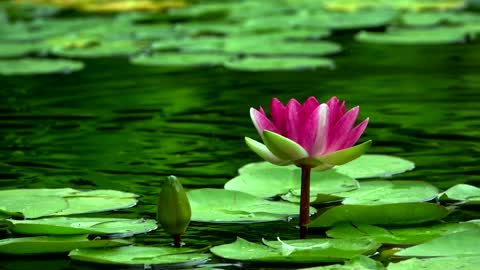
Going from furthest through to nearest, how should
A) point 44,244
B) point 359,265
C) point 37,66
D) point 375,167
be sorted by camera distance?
1. point 37,66
2. point 375,167
3. point 44,244
4. point 359,265

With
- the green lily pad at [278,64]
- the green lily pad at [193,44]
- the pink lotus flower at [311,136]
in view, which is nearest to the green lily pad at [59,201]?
the pink lotus flower at [311,136]

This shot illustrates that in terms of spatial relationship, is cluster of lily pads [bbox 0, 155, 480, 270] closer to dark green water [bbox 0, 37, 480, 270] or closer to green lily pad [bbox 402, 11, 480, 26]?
dark green water [bbox 0, 37, 480, 270]

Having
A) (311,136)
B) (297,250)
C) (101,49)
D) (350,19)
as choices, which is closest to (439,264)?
(297,250)

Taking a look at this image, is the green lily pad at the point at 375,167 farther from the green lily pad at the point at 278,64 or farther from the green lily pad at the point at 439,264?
the green lily pad at the point at 278,64

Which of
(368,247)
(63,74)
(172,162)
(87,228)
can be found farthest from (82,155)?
(63,74)

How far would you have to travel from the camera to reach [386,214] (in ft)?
6.35

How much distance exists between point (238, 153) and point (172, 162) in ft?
0.63

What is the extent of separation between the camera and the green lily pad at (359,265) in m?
1.60

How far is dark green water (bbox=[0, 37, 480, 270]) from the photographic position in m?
2.47

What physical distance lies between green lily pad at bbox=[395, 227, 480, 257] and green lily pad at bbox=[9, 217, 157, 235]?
498 mm

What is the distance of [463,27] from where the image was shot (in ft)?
17.2

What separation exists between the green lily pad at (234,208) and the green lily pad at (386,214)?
131 millimetres

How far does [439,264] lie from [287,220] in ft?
1.47

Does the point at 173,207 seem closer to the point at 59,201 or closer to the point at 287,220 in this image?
the point at 287,220
